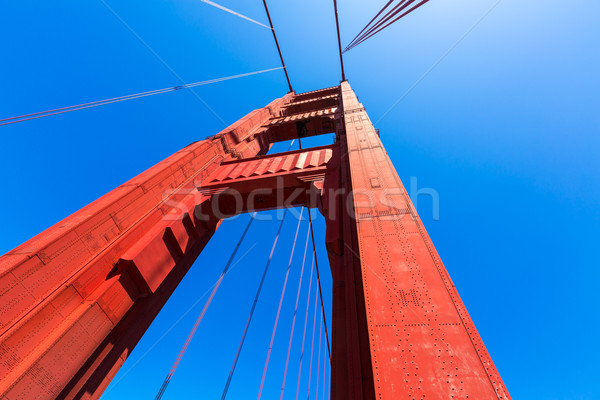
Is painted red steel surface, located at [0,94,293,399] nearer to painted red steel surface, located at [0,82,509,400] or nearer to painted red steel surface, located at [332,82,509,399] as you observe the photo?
painted red steel surface, located at [0,82,509,400]

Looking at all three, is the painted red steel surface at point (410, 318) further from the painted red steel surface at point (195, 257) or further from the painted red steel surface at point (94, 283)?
the painted red steel surface at point (94, 283)

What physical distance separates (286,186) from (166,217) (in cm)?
399

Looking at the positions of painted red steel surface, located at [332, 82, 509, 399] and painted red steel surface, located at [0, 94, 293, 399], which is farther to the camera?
painted red steel surface, located at [0, 94, 293, 399]

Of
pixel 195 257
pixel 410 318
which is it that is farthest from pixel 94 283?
pixel 410 318

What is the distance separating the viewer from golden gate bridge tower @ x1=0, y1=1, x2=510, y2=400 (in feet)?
9.36

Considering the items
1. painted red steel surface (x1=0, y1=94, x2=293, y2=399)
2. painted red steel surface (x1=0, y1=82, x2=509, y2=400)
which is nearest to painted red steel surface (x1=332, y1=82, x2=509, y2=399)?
painted red steel surface (x1=0, y1=82, x2=509, y2=400)

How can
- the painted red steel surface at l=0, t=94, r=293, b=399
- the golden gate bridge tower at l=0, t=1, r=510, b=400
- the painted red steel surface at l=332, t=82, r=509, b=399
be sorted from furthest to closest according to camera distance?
the painted red steel surface at l=0, t=94, r=293, b=399
the golden gate bridge tower at l=0, t=1, r=510, b=400
the painted red steel surface at l=332, t=82, r=509, b=399

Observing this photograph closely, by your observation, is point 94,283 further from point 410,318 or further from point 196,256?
point 410,318

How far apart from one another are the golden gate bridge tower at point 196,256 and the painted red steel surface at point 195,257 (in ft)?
0.07

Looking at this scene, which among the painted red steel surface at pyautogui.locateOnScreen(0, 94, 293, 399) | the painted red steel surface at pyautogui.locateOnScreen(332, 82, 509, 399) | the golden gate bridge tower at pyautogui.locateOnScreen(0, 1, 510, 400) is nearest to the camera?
the painted red steel surface at pyautogui.locateOnScreen(332, 82, 509, 399)

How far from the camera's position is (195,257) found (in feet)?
27.9

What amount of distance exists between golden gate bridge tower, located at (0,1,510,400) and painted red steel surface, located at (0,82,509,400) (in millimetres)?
21

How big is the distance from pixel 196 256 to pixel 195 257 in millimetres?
55

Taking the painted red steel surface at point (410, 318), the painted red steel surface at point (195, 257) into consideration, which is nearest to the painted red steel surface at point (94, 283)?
the painted red steel surface at point (195, 257)
